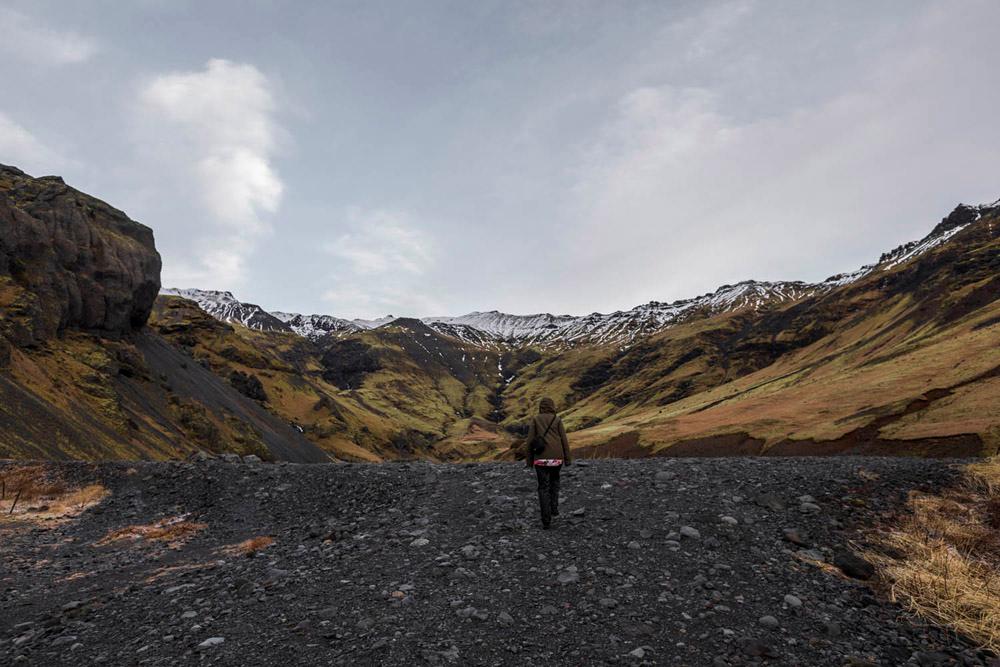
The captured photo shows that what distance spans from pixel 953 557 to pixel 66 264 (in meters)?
70.7

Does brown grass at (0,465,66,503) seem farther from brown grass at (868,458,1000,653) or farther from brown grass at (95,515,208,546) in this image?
brown grass at (868,458,1000,653)

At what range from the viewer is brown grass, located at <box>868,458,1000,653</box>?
6.92 meters

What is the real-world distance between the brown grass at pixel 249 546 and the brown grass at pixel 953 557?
42.2ft

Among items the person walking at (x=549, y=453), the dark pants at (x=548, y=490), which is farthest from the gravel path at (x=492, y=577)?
the person walking at (x=549, y=453)

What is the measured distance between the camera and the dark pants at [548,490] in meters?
11.0

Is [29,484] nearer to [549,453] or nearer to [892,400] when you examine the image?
[549,453]

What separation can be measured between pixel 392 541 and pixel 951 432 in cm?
2756

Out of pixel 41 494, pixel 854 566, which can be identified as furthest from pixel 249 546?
pixel 854 566

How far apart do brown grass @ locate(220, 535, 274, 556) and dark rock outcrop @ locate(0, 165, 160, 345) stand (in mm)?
39490

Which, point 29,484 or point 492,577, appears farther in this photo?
point 29,484

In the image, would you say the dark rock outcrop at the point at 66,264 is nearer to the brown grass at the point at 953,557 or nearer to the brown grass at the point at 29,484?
the brown grass at the point at 29,484

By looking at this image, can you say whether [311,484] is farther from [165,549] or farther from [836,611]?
[836,611]

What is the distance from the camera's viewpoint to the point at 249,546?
1221 centimetres

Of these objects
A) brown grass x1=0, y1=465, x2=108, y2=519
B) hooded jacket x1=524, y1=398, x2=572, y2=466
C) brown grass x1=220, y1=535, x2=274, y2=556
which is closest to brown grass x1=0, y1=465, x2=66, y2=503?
brown grass x1=0, y1=465, x2=108, y2=519
